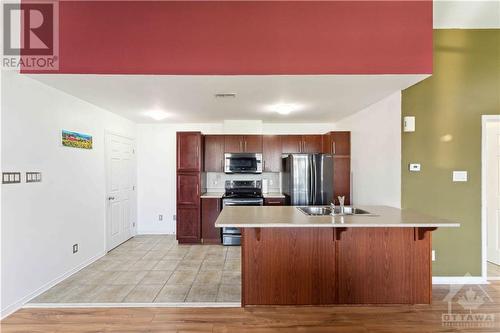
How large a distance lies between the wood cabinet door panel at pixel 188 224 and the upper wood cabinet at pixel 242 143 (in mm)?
1339

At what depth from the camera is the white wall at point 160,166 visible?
235 inches

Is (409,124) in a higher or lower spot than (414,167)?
higher

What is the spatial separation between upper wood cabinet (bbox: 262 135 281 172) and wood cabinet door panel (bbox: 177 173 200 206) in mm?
1362

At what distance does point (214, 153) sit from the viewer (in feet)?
18.6

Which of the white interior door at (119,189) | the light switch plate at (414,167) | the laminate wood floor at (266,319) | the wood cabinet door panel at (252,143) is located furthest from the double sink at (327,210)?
the white interior door at (119,189)

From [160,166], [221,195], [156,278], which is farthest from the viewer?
[160,166]

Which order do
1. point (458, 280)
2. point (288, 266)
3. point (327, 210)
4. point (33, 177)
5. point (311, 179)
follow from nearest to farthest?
point (288, 266) < point (33, 177) < point (458, 280) < point (327, 210) < point (311, 179)

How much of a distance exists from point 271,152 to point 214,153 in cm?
113

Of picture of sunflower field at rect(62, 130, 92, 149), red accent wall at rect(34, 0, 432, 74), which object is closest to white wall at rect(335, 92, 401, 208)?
red accent wall at rect(34, 0, 432, 74)

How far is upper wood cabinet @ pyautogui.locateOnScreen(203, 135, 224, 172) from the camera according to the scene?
222 inches

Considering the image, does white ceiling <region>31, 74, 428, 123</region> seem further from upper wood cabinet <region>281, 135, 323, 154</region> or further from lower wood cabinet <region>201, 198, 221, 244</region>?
lower wood cabinet <region>201, 198, 221, 244</region>

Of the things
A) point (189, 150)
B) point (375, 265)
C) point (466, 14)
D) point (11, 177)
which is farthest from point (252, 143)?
point (11, 177)

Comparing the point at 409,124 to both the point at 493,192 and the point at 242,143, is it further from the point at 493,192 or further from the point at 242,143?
the point at 242,143

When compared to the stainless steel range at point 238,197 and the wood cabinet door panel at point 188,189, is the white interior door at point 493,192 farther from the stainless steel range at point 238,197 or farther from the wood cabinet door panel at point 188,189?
the wood cabinet door panel at point 188,189
